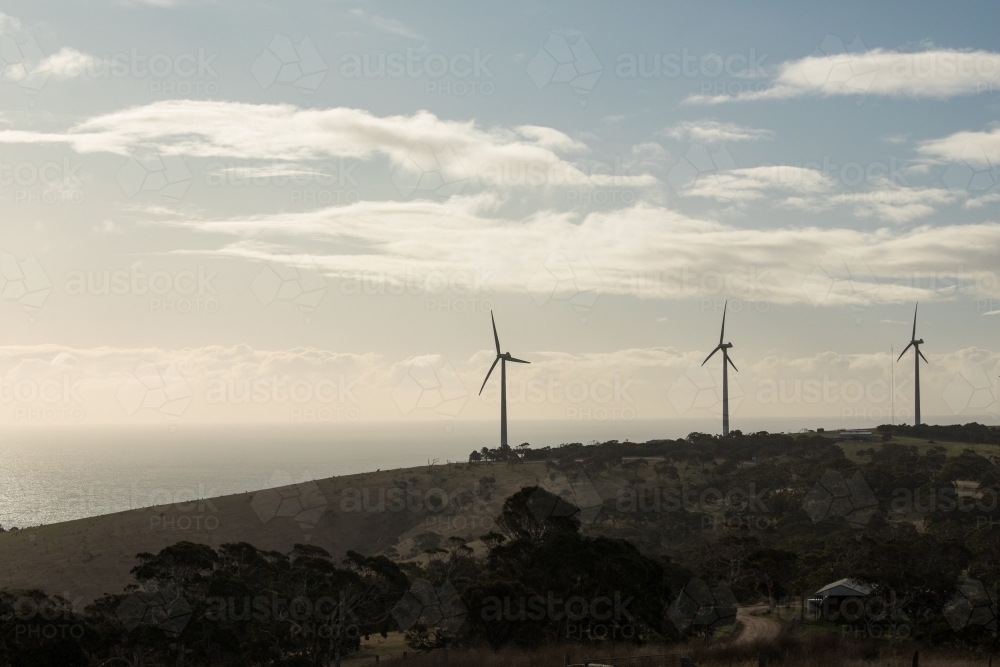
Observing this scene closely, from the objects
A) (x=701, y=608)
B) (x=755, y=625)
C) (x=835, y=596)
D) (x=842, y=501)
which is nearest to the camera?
(x=701, y=608)

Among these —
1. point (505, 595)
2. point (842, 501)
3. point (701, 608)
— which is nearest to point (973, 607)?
point (701, 608)

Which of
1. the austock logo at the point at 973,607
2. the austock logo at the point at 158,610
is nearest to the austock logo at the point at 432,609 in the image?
the austock logo at the point at 158,610

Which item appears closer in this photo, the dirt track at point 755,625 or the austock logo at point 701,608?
the dirt track at point 755,625

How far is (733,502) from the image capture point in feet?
322

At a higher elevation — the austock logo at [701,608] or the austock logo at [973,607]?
the austock logo at [973,607]

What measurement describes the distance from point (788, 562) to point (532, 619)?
86.2 feet

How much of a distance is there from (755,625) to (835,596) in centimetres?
660

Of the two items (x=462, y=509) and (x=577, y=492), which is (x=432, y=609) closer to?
(x=577, y=492)

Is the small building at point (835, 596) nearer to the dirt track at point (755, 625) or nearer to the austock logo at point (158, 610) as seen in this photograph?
the dirt track at point (755, 625)

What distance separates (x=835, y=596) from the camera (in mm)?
55844

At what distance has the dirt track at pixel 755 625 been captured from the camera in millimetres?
47594

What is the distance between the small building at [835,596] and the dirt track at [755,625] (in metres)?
3.26

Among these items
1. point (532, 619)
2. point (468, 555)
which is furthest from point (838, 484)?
point (532, 619)

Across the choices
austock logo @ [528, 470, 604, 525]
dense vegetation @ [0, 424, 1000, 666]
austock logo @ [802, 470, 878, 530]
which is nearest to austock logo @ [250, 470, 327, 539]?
austock logo @ [528, 470, 604, 525]
